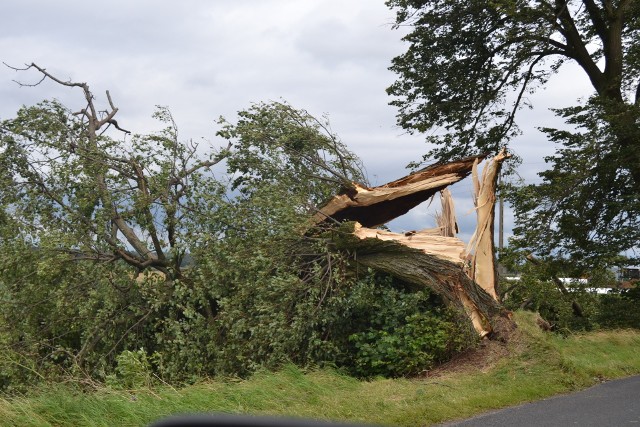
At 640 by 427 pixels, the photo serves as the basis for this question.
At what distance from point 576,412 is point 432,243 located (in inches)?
167

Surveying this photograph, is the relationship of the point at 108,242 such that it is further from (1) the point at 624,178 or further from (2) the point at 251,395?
(1) the point at 624,178

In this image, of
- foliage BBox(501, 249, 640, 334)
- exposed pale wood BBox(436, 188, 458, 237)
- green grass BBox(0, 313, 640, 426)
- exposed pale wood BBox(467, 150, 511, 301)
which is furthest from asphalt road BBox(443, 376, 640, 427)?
foliage BBox(501, 249, 640, 334)

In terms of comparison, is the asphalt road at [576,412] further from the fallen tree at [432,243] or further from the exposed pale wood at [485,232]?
the exposed pale wood at [485,232]

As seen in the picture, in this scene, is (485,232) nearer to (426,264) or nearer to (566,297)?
(426,264)

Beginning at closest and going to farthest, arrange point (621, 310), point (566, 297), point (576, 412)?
point (576, 412), point (566, 297), point (621, 310)

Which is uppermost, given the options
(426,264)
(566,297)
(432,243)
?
(432,243)

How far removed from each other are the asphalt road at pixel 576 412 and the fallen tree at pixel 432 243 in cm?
239

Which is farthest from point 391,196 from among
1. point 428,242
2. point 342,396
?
point 342,396

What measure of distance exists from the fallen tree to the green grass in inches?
34.7

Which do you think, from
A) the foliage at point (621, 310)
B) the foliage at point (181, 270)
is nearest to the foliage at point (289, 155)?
the foliage at point (181, 270)

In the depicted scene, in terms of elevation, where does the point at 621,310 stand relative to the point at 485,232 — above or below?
below

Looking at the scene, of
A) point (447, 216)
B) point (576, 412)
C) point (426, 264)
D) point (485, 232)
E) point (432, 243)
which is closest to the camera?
point (576, 412)

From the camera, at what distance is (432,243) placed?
12422 mm

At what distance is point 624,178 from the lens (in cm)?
1889
